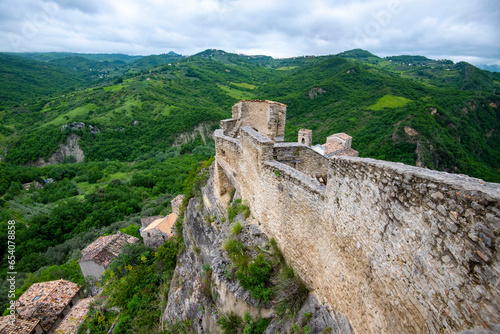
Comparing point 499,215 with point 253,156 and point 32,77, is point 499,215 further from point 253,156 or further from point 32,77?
point 32,77

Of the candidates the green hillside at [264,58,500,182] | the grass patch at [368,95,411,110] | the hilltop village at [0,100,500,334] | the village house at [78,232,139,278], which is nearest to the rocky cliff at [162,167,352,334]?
the hilltop village at [0,100,500,334]

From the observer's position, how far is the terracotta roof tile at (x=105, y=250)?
23500 mm

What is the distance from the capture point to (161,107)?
86.5 metres

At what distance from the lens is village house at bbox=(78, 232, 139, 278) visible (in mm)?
23391

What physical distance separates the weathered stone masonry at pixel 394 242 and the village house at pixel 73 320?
66.7 feet

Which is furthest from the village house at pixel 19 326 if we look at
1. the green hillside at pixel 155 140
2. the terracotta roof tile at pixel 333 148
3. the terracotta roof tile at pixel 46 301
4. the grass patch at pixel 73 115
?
the grass patch at pixel 73 115

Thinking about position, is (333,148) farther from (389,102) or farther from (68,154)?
(68,154)

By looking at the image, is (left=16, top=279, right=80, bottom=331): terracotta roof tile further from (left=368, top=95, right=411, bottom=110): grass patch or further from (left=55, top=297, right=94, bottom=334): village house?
(left=368, top=95, right=411, bottom=110): grass patch

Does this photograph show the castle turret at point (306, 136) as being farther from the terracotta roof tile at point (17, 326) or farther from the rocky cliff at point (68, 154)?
the rocky cliff at point (68, 154)

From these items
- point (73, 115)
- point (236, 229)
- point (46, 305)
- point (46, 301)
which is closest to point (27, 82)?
point (73, 115)

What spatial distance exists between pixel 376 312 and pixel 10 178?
7496cm

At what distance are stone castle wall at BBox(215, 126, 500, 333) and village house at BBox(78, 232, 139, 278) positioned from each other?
2243 cm

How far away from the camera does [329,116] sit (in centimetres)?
6550

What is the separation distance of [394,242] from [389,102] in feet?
232
